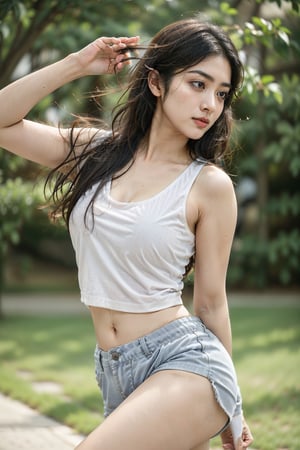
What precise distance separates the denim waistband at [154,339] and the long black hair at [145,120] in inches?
19.7

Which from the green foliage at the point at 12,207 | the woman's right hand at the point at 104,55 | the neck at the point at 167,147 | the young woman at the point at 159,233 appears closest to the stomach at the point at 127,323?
the young woman at the point at 159,233

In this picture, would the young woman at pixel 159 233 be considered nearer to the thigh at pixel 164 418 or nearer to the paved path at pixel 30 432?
the thigh at pixel 164 418

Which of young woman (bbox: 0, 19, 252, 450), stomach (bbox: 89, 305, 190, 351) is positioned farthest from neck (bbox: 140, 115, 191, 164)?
stomach (bbox: 89, 305, 190, 351)

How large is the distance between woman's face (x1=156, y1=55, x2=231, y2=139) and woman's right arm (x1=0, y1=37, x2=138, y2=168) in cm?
31

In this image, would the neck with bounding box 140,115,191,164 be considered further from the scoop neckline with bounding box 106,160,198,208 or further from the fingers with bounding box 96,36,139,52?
the fingers with bounding box 96,36,139,52

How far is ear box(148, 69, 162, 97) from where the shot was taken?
3.07 metres

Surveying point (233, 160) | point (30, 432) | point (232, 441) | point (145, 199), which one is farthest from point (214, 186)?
point (233, 160)

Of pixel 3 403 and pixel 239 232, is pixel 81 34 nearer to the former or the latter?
pixel 3 403

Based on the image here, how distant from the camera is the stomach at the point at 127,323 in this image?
2746mm

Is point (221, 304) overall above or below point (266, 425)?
above

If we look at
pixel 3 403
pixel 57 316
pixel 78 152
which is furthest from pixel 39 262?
pixel 78 152

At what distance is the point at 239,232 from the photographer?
606 inches

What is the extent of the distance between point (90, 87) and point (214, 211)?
12.4 meters

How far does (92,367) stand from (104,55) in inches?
196
